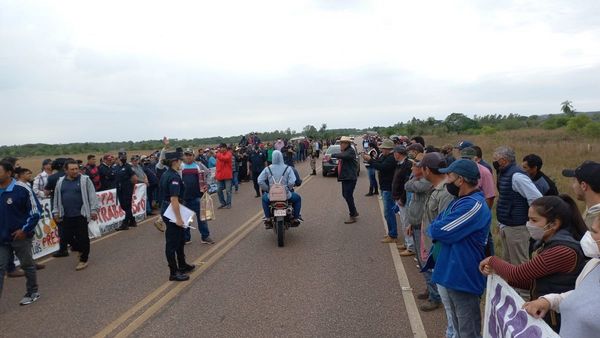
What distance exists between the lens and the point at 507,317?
10.8 ft

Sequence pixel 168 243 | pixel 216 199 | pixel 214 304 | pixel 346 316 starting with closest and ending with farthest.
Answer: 1. pixel 346 316
2. pixel 214 304
3. pixel 168 243
4. pixel 216 199

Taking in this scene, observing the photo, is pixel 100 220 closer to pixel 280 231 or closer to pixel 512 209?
pixel 280 231

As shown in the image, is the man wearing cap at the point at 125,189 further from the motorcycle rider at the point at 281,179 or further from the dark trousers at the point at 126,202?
the motorcycle rider at the point at 281,179

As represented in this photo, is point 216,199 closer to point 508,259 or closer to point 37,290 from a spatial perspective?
point 37,290

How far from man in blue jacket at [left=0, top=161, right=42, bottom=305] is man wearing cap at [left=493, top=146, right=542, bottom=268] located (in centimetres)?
642

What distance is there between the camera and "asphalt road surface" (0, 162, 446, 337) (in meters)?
4.95

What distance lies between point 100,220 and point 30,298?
15.2ft

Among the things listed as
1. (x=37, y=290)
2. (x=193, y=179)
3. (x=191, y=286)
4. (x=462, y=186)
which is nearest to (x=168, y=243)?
(x=191, y=286)

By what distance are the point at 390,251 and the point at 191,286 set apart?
3626mm

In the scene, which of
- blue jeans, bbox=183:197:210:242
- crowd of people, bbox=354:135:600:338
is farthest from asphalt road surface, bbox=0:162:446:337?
crowd of people, bbox=354:135:600:338

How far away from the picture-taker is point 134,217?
1194 cm

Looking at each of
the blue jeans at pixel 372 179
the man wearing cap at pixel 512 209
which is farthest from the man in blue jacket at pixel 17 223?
the blue jeans at pixel 372 179

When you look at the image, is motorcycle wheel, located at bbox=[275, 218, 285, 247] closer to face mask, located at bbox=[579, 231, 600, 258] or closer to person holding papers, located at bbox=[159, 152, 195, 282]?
person holding papers, located at bbox=[159, 152, 195, 282]

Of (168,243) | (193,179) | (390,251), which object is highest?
(193,179)
